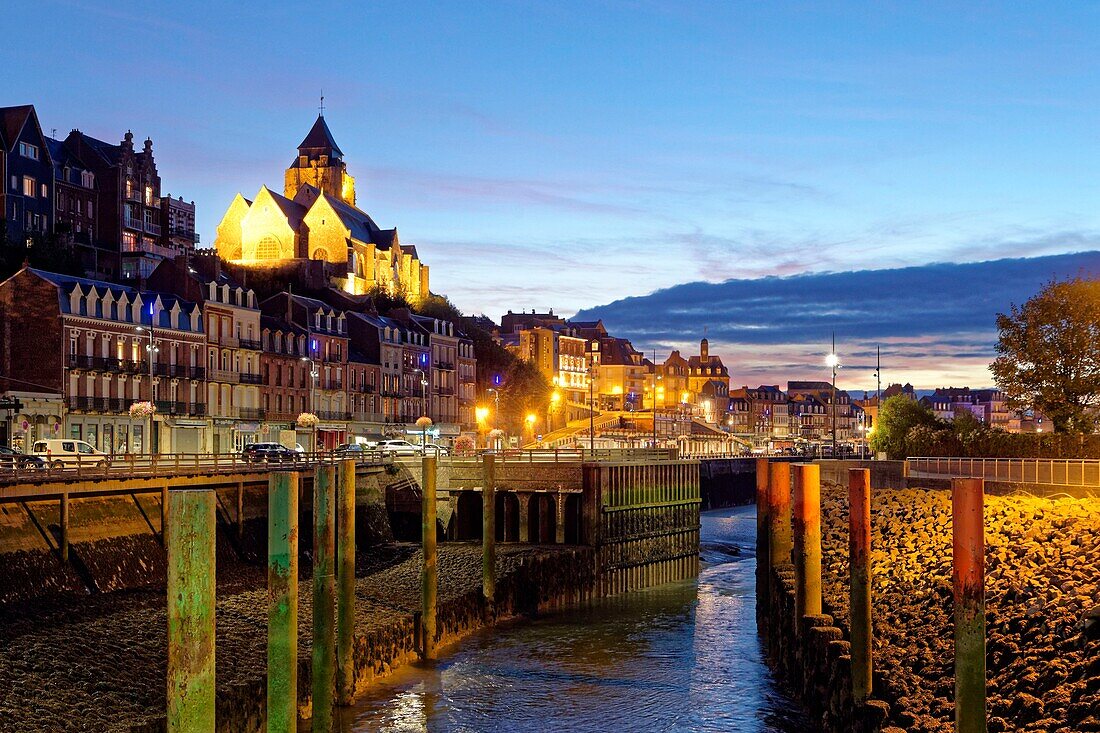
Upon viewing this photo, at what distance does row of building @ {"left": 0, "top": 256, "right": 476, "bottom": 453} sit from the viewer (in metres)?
71.8

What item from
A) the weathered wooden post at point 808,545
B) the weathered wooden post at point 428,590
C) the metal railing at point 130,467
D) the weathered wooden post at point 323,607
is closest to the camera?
the weathered wooden post at point 323,607

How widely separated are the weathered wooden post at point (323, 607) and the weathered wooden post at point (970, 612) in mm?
13382

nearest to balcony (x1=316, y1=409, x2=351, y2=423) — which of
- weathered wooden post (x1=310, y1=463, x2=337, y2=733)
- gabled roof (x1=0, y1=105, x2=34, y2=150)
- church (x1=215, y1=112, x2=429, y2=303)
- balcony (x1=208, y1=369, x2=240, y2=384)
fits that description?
balcony (x1=208, y1=369, x2=240, y2=384)

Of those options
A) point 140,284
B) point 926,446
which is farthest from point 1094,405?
point 140,284

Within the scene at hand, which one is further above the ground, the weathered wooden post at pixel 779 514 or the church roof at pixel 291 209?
the church roof at pixel 291 209

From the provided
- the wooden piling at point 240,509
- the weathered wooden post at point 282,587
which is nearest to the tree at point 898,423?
the wooden piling at point 240,509

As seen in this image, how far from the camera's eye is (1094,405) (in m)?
68.2

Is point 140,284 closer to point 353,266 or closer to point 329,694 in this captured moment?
point 353,266

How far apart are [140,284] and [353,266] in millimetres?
47298

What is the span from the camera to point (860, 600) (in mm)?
24438

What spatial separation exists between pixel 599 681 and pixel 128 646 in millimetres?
13473

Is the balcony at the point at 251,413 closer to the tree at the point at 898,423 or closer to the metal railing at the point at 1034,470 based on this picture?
the tree at the point at 898,423

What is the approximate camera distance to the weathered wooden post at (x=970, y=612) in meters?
18.1

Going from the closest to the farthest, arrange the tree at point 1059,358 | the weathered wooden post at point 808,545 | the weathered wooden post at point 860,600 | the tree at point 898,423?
the weathered wooden post at point 860,600 < the weathered wooden post at point 808,545 < the tree at point 1059,358 < the tree at point 898,423
